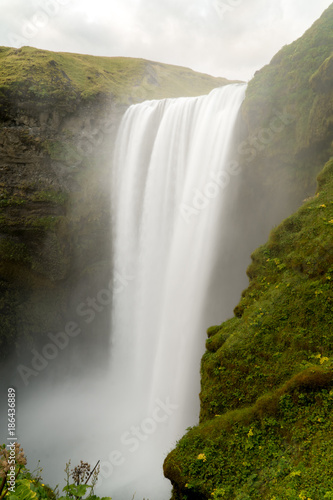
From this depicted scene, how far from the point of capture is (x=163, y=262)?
16.0 m

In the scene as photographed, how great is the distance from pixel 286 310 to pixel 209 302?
720cm

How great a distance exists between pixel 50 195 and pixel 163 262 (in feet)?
27.2

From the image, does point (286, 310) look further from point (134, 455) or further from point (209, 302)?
point (134, 455)

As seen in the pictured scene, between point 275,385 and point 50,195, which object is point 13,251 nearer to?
point 50,195

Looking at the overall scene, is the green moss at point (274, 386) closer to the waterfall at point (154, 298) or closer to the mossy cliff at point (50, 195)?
the waterfall at point (154, 298)

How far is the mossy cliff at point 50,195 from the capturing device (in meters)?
18.0

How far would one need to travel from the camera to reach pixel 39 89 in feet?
60.2

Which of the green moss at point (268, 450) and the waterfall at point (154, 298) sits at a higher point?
the waterfall at point (154, 298)

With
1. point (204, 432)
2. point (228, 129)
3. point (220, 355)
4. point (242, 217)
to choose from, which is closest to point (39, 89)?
point (228, 129)

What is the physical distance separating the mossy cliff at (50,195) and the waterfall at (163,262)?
1586mm

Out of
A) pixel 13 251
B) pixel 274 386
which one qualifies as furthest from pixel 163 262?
pixel 274 386

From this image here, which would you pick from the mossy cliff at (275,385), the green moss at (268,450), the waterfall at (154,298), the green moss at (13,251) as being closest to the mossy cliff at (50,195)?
the green moss at (13,251)

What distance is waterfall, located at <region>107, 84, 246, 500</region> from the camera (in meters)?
12.2

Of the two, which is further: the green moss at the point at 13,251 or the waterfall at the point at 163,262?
the green moss at the point at 13,251
